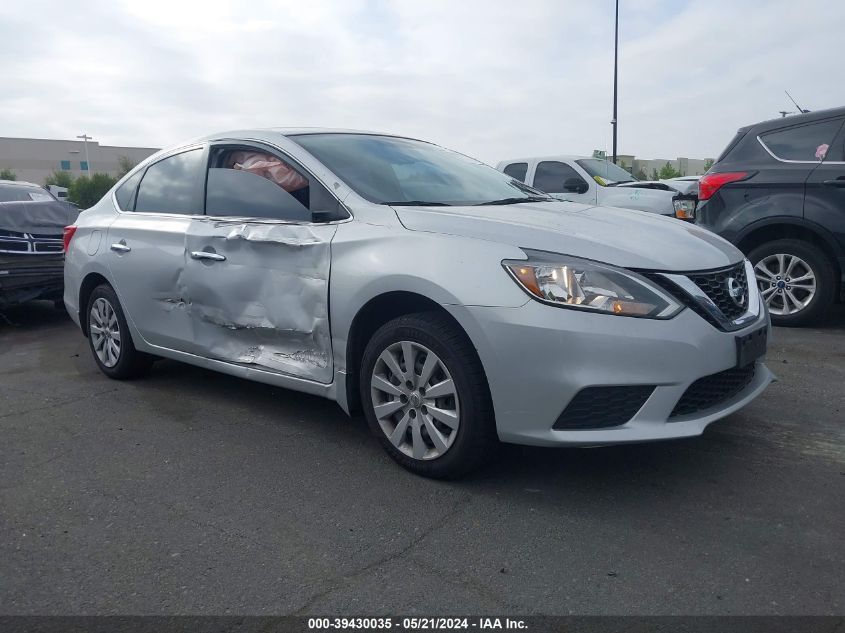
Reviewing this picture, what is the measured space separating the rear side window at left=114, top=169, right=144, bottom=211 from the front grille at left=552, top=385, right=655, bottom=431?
3.61m

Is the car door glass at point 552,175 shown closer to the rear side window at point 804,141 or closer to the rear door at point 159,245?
the rear side window at point 804,141

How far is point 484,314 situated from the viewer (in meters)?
3.29

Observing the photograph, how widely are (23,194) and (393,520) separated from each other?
8027 millimetres

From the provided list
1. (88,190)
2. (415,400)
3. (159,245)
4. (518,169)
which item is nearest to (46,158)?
(88,190)

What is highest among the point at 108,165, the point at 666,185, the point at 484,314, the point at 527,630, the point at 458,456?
the point at 108,165

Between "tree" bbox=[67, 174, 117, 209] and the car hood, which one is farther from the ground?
"tree" bbox=[67, 174, 117, 209]

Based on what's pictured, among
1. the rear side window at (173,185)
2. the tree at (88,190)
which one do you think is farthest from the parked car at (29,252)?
the tree at (88,190)

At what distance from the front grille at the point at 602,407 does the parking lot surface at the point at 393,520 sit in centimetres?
39

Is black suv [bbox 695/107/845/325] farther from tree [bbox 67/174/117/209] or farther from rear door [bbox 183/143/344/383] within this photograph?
tree [bbox 67/174/117/209]

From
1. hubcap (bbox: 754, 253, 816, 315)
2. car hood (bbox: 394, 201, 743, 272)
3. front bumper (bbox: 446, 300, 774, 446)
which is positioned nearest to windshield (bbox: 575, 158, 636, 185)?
hubcap (bbox: 754, 253, 816, 315)

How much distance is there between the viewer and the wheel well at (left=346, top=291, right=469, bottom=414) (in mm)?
3683

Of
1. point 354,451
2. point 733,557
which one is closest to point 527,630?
point 733,557

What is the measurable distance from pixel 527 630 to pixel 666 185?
11.2m

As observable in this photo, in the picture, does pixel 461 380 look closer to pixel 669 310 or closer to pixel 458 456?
pixel 458 456
